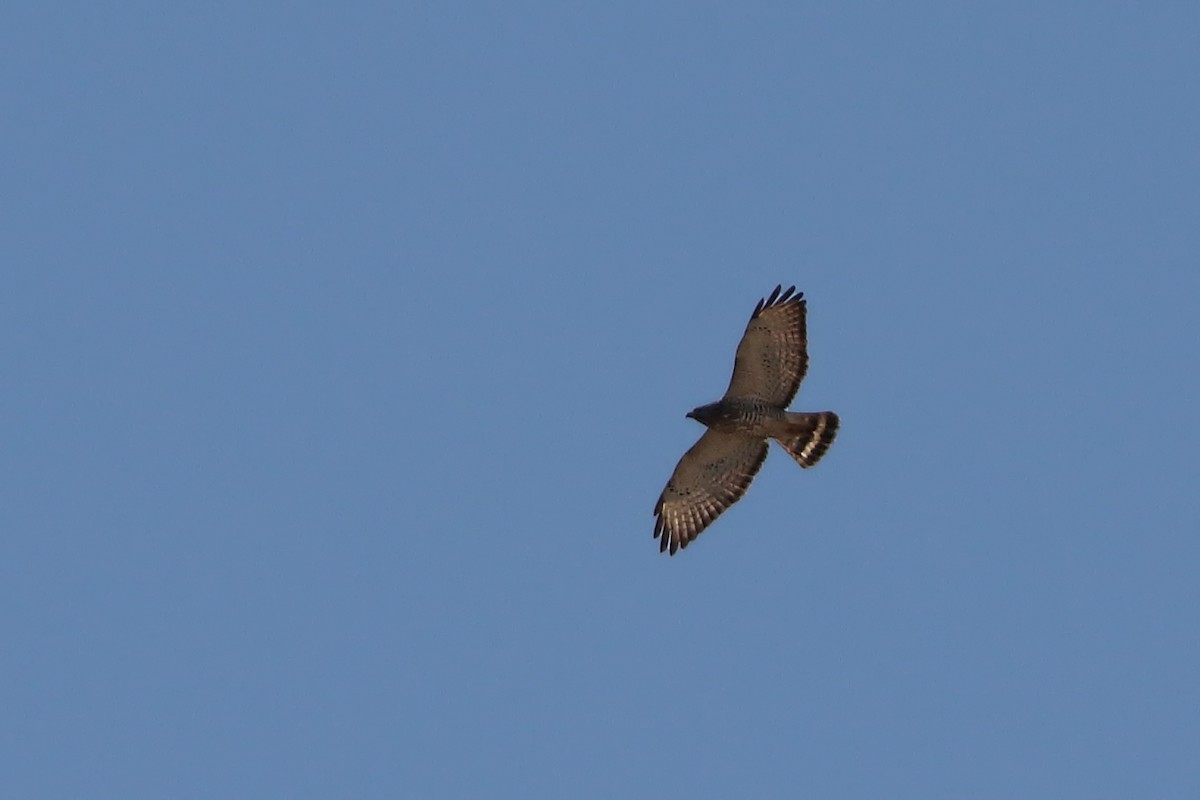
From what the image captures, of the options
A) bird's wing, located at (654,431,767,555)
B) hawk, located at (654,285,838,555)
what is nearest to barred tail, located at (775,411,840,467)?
hawk, located at (654,285,838,555)

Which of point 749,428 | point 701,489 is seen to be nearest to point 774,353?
point 749,428

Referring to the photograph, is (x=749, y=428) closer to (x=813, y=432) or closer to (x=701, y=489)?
(x=813, y=432)

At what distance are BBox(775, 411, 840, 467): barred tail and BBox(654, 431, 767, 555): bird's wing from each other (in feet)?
2.07

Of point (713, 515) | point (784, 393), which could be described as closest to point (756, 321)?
point (784, 393)

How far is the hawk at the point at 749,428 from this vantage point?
22.7 m

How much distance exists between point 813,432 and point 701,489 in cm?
163

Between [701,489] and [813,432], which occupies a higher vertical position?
[701,489]

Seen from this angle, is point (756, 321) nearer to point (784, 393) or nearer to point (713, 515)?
point (784, 393)

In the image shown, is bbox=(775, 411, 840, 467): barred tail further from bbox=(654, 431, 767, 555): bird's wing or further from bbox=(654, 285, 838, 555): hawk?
bbox=(654, 431, 767, 555): bird's wing

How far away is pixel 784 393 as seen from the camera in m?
23.0

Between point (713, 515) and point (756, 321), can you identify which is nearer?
point (756, 321)

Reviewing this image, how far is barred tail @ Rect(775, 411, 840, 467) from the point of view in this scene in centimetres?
2317

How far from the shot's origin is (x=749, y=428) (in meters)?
23.1

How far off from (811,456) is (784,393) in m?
0.79
